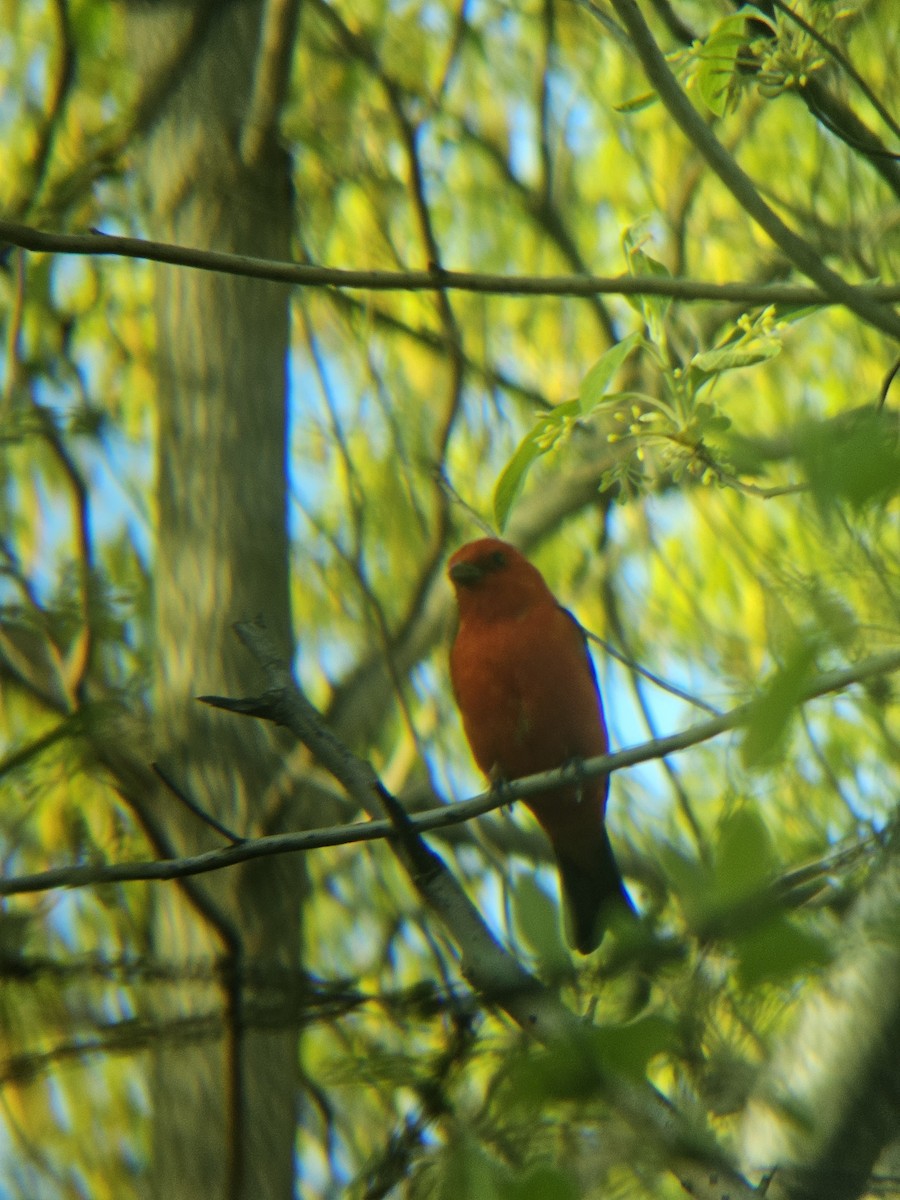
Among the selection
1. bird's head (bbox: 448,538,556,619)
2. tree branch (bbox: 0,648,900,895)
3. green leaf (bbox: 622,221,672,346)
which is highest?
bird's head (bbox: 448,538,556,619)

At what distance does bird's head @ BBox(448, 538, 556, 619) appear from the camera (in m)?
4.82

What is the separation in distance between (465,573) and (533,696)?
492 mm

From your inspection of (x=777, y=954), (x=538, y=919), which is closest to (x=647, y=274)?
(x=538, y=919)

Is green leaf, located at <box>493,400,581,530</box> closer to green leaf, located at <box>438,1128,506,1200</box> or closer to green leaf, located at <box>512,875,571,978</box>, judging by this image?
green leaf, located at <box>512,875,571,978</box>

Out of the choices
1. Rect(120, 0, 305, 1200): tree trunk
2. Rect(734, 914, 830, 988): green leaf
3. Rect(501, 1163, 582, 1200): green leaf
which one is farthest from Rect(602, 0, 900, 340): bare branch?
Rect(120, 0, 305, 1200): tree trunk

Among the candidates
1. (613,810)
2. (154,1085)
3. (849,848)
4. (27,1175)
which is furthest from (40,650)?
(849,848)

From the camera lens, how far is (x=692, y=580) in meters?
5.60

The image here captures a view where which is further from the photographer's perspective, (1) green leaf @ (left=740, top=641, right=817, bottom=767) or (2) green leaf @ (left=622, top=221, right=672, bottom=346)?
(2) green leaf @ (left=622, top=221, right=672, bottom=346)

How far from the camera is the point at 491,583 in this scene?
4879mm

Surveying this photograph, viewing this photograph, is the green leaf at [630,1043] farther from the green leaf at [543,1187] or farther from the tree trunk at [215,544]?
the tree trunk at [215,544]

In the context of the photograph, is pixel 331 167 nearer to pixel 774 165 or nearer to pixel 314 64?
pixel 314 64

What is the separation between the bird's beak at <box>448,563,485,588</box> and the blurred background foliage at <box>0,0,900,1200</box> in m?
0.11

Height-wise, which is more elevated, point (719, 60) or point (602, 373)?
point (719, 60)

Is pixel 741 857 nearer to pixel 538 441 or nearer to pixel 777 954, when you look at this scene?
pixel 777 954
